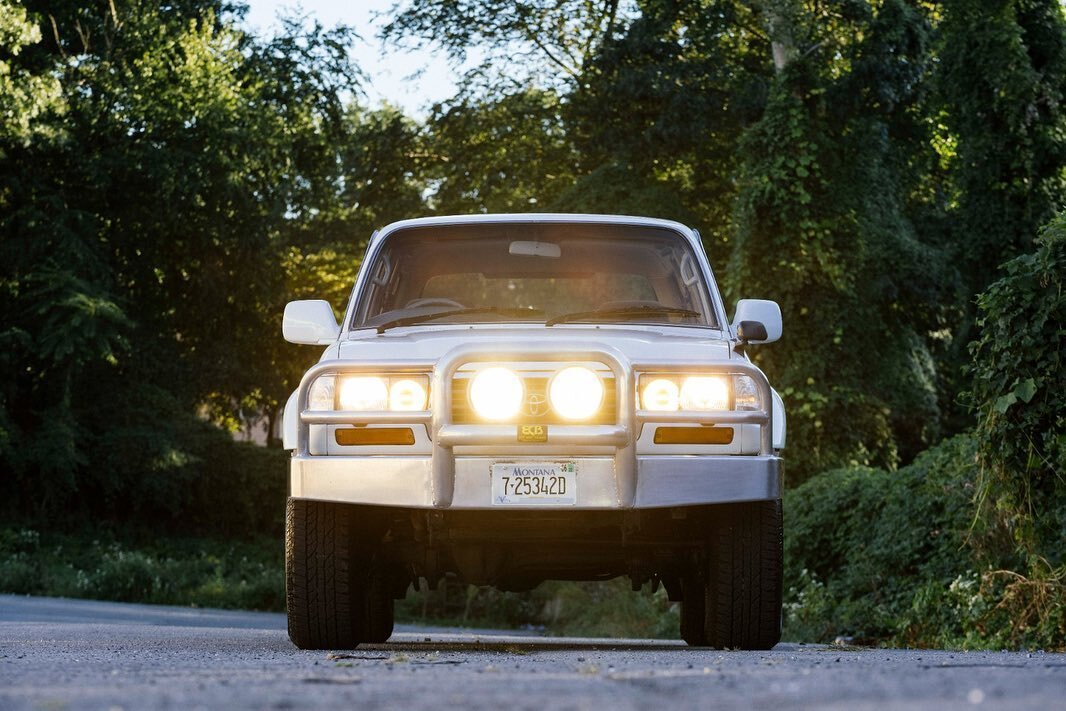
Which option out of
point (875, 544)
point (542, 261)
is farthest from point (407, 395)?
point (875, 544)

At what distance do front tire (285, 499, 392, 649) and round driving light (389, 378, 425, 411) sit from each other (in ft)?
2.02

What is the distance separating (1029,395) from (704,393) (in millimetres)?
3292

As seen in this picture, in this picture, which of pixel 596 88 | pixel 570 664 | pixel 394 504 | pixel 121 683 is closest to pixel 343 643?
pixel 394 504

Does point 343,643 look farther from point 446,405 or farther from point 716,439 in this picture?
point 716,439

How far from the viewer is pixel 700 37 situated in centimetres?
2967

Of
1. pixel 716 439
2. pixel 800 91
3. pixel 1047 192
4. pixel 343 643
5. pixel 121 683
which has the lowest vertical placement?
pixel 343 643

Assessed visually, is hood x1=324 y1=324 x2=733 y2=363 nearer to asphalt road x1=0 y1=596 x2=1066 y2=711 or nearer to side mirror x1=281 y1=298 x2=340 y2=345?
side mirror x1=281 y1=298 x2=340 y2=345

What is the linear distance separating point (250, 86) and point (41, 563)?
13.1 m

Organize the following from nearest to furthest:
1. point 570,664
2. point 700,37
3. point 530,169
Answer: point 570,664, point 700,37, point 530,169

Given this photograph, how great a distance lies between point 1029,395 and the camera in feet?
30.0

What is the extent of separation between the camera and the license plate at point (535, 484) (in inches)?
257

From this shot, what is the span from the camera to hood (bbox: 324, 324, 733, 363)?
679cm

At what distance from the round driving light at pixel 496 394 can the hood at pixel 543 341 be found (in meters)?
0.14

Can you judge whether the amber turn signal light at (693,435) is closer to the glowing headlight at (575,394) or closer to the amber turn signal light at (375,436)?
the glowing headlight at (575,394)
